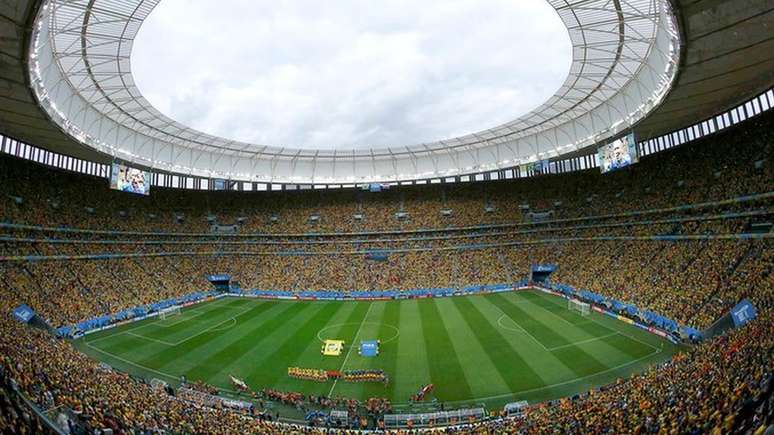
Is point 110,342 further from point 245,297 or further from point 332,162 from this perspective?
point 332,162

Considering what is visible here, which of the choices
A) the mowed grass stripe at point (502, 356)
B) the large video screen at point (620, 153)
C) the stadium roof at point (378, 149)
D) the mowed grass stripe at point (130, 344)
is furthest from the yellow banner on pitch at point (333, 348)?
the large video screen at point (620, 153)

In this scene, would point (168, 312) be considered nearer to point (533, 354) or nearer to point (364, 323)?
point (364, 323)

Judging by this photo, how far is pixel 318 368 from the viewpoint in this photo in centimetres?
2667

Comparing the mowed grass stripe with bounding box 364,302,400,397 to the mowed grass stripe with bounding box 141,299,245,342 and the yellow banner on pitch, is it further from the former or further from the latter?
the mowed grass stripe with bounding box 141,299,245,342

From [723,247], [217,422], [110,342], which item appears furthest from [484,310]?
[110,342]

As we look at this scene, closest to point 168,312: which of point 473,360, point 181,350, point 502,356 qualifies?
point 181,350

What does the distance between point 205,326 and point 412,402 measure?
78.7 feet

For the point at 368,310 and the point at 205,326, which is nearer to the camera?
the point at 205,326

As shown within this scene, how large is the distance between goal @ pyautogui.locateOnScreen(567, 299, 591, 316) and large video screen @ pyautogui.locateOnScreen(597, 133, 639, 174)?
11855 millimetres

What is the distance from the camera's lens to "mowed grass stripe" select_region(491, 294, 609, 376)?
79.8 ft

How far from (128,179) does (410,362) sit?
3348 centimetres

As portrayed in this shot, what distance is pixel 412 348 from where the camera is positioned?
29703mm

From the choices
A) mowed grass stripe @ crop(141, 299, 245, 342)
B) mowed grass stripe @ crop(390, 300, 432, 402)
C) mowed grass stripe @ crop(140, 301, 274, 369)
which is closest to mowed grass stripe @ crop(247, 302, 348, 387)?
mowed grass stripe @ crop(140, 301, 274, 369)

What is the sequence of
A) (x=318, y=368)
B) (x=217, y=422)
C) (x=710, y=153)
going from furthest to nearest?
(x=710, y=153) < (x=318, y=368) < (x=217, y=422)
